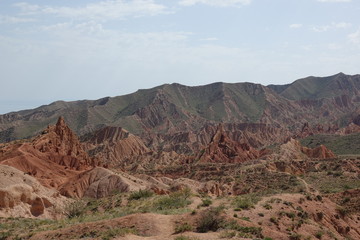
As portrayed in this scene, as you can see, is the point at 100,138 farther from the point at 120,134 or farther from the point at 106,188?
the point at 106,188

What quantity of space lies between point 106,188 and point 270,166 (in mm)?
42488

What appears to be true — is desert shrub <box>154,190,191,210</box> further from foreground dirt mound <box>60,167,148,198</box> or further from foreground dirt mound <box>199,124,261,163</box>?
foreground dirt mound <box>199,124,261,163</box>

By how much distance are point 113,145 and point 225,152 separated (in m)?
51.4

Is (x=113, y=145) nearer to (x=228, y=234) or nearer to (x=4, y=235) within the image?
(x=4, y=235)

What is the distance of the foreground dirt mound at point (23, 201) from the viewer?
45.0 meters

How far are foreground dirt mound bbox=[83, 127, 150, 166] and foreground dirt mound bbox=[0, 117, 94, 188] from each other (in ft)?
213

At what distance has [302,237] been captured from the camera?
1089 inches

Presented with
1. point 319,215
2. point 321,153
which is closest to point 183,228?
point 319,215

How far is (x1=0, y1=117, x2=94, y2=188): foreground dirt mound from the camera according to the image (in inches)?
2830

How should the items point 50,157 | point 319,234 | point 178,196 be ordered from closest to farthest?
point 319,234 → point 178,196 → point 50,157

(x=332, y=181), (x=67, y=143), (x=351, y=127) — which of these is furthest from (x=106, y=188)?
(x=351, y=127)

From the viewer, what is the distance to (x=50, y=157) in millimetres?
81250

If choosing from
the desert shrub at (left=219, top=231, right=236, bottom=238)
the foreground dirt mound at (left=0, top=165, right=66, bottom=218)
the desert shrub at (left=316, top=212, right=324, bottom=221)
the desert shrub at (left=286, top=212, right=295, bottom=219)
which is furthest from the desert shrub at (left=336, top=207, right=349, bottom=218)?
the foreground dirt mound at (left=0, top=165, right=66, bottom=218)

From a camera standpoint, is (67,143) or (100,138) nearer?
(67,143)
